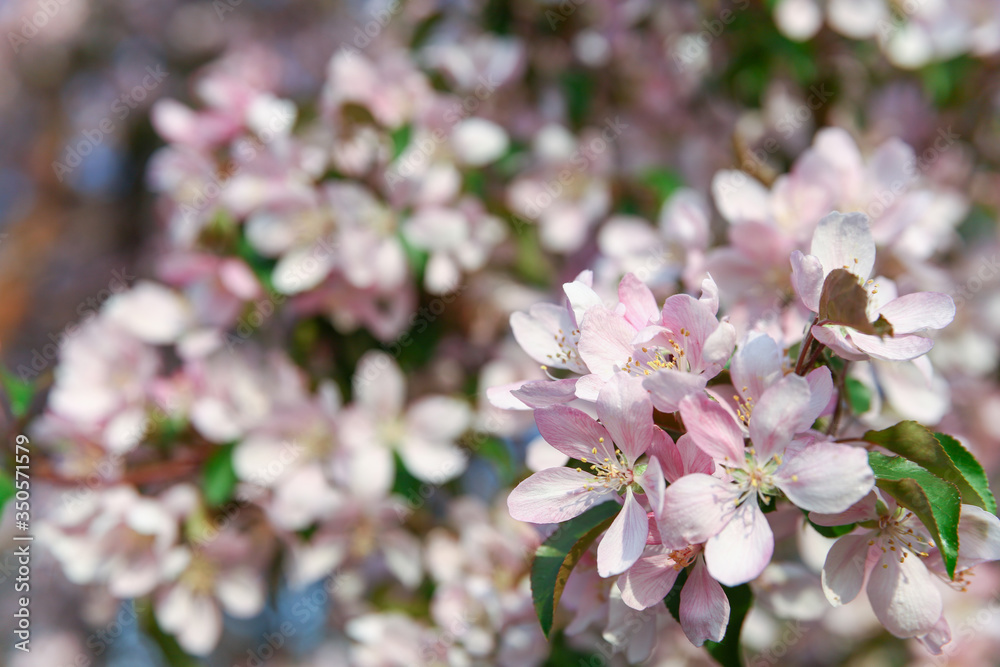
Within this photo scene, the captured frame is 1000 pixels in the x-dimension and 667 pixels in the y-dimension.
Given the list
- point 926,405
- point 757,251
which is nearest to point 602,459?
point 757,251

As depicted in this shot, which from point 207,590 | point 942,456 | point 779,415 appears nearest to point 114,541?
point 207,590

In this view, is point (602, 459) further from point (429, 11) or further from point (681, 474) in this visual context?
point (429, 11)

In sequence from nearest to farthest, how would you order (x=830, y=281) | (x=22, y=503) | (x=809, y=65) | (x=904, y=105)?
(x=830, y=281) < (x=22, y=503) < (x=809, y=65) < (x=904, y=105)

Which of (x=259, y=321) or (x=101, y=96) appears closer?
(x=259, y=321)

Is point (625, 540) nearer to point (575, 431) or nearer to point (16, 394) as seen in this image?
point (575, 431)

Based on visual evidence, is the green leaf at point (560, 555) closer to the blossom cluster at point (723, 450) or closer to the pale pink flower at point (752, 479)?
the blossom cluster at point (723, 450)

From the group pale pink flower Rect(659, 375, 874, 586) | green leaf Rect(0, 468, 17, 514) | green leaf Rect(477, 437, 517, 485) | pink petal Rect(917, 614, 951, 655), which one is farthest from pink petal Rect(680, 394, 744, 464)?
green leaf Rect(0, 468, 17, 514)
